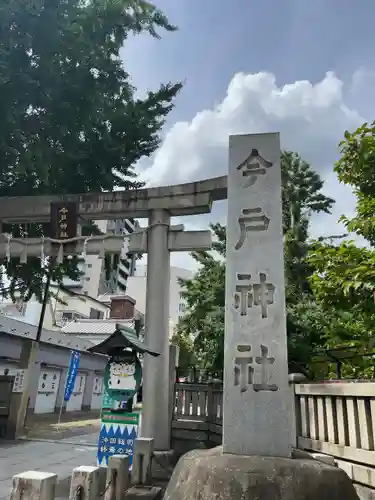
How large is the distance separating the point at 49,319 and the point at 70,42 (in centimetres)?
3088

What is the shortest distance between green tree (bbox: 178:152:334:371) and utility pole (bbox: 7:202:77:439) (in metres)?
6.20

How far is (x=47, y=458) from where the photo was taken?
935cm

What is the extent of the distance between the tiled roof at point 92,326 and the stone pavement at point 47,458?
20.9 meters

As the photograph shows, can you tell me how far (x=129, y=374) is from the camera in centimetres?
719

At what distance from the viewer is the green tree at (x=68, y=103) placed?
33.1 ft

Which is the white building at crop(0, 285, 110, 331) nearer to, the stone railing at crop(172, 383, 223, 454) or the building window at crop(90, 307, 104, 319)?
the building window at crop(90, 307, 104, 319)

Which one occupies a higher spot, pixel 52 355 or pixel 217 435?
pixel 52 355

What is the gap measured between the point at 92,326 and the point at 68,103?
26.6 metres

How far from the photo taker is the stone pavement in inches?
281

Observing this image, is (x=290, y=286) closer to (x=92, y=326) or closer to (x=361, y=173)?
(x=361, y=173)

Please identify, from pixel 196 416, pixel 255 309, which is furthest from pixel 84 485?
pixel 196 416

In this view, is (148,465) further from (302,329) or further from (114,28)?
(114,28)

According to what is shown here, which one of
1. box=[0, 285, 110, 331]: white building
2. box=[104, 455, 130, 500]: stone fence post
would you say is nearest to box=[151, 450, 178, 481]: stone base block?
box=[104, 455, 130, 500]: stone fence post

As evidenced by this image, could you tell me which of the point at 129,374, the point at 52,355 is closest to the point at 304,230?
the point at 129,374
